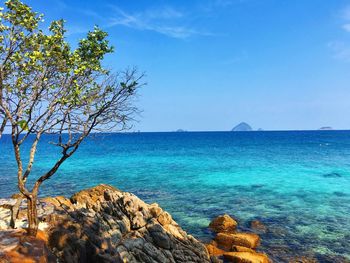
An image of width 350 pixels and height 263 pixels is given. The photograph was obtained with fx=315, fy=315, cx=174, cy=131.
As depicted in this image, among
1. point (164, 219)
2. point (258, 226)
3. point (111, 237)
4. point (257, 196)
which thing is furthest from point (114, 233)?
point (257, 196)

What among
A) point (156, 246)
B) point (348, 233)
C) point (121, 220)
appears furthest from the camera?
point (348, 233)

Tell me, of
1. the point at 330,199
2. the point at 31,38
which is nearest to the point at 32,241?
the point at 31,38

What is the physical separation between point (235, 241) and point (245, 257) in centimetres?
311

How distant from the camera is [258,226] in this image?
85.6 ft

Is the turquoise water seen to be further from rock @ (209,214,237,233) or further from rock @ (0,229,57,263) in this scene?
rock @ (0,229,57,263)

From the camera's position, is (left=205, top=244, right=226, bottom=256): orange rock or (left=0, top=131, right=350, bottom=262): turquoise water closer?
(left=205, top=244, right=226, bottom=256): orange rock

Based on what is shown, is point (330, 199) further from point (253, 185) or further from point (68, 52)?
point (68, 52)

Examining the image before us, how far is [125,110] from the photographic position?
599 inches

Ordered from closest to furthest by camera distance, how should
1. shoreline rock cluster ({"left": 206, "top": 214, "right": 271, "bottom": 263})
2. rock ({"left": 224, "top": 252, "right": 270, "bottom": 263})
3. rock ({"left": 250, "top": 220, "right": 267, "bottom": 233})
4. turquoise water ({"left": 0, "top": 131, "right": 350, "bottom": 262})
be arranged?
rock ({"left": 224, "top": 252, "right": 270, "bottom": 263}) < shoreline rock cluster ({"left": 206, "top": 214, "right": 271, "bottom": 263}) < turquoise water ({"left": 0, "top": 131, "right": 350, "bottom": 262}) < rock ({"left": 250, "top": 220, "right": 267, "bottom": 233})

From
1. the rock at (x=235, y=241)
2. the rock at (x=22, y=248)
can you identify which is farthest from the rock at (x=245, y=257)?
the rock at (x=22, y=248)

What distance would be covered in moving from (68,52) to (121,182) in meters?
34.1

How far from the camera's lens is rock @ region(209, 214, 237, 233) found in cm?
2459

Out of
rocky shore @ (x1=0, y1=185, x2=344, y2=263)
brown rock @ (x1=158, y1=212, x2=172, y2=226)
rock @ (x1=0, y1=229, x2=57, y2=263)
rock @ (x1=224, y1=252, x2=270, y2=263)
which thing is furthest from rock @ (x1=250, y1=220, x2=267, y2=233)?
rock @ (x1=0, y1=229, x2=57, y2=263)

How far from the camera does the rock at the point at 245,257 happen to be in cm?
1828
